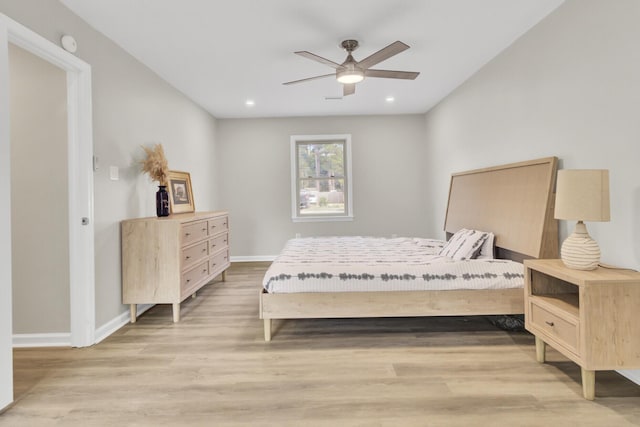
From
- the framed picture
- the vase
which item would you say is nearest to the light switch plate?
the vase

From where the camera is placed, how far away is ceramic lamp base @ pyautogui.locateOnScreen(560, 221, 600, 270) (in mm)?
1881

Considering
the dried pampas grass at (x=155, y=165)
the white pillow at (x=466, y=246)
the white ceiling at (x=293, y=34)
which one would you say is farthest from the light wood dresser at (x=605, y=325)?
the dried pampas grass at (x=155, y=165)

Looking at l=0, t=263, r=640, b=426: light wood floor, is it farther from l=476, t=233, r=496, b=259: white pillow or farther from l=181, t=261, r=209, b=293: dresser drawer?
l=476, t=233, r=496, b=259: white pillow

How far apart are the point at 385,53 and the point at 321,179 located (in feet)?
11.1

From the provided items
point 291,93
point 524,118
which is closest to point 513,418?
point 524,118

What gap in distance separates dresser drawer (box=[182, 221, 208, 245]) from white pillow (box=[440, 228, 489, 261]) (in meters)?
2.48

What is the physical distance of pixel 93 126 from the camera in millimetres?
2654

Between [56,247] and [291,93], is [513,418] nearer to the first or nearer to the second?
[56,247]

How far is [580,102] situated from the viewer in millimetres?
2324

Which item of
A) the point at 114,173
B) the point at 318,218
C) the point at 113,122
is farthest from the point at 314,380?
the point at 318,218

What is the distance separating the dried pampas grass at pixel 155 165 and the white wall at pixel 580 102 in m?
3.46

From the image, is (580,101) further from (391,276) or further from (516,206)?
(391,276)

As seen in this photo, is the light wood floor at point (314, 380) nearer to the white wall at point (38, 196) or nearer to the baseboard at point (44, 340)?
the baseboard at point (44, 340)

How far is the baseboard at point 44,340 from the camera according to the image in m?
2.56
